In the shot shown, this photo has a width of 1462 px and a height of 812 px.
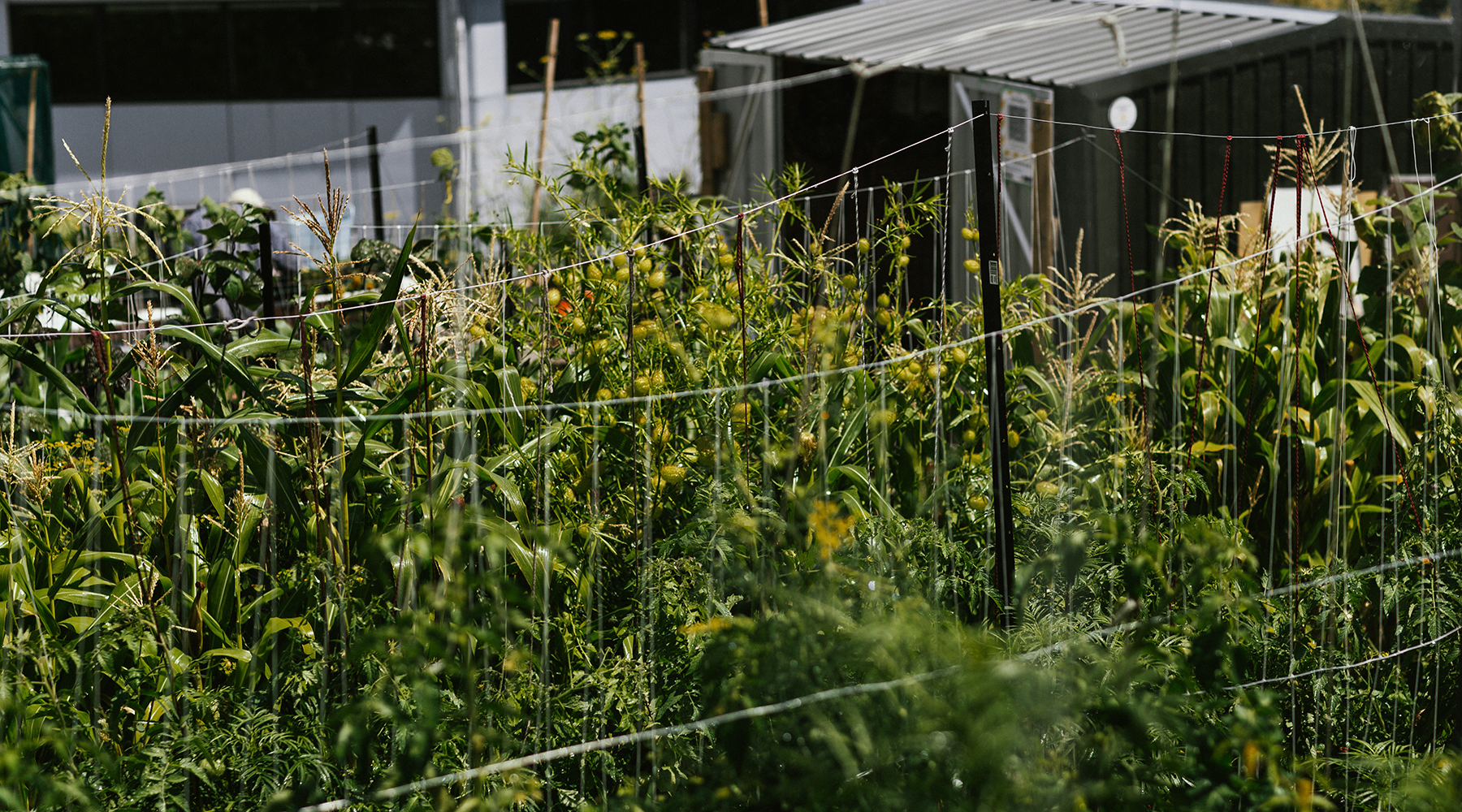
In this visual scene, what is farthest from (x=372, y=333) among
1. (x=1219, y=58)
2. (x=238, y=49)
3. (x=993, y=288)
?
(x=238, y=49)

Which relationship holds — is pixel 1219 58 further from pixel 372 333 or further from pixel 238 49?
pixel 238 49

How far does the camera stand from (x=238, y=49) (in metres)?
9.43

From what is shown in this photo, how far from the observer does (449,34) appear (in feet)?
Result: 29.8

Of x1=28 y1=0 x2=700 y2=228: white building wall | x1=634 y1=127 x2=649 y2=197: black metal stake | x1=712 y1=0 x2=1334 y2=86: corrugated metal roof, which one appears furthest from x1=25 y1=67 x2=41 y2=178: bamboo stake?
x1=712 y1=0 x2=1334 y2=86: corrugated metal roof

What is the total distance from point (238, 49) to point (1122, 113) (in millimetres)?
8067

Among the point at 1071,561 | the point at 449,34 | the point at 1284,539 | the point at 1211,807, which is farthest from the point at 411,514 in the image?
the point at 449,34

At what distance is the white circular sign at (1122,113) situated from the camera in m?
3.53

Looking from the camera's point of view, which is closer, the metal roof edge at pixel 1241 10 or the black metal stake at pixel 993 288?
the black metal stake at pixel 993 288

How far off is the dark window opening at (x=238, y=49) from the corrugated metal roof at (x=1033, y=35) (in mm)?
4767

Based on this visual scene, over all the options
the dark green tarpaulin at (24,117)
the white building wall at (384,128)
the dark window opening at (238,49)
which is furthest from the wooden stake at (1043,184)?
the dark window opening at (238,49)

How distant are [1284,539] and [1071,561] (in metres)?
1.37

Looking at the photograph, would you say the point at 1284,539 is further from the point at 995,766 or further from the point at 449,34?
the point at 449,34

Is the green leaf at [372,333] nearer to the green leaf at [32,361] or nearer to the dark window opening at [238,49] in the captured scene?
the green leaf at [32,361]

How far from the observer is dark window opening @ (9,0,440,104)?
9.35 metres
